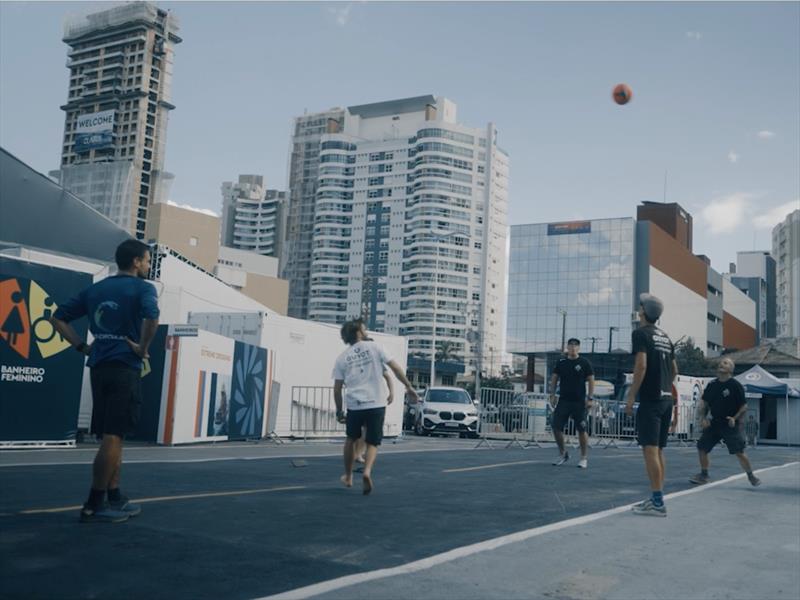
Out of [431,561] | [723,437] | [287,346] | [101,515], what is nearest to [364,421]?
[101,515]

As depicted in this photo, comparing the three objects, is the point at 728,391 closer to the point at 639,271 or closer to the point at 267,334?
the point at 267,334

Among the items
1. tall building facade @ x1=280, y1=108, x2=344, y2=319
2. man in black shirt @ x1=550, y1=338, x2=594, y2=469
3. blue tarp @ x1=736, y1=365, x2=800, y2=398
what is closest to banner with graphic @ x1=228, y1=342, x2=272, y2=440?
man in black shirt @ x1=550, y1=338, x2=594, y2=469

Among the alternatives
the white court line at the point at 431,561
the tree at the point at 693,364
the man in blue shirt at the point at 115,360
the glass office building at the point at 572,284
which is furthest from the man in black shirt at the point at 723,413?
the glass office building at the point at 572,284

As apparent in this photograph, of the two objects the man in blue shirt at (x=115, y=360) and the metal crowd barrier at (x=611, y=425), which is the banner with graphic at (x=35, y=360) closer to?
the man in blue shirt at (x=115, y=360)

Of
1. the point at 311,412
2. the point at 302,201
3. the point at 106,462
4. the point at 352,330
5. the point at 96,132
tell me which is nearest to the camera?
the point at 106,462

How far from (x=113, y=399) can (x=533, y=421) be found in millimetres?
19224

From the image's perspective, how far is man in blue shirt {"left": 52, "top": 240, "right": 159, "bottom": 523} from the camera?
5195 mm

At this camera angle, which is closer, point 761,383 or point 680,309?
point 761,383

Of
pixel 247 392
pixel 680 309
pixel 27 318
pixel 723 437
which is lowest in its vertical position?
pixel 723 437

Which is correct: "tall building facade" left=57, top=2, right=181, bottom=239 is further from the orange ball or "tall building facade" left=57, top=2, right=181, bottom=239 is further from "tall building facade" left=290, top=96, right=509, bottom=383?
the orange ball

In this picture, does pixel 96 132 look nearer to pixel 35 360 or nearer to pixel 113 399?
pixel 35 360

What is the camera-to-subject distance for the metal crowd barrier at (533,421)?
81.5 ft

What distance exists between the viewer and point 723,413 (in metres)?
10.9

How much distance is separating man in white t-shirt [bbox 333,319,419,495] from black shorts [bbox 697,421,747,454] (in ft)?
15.5
